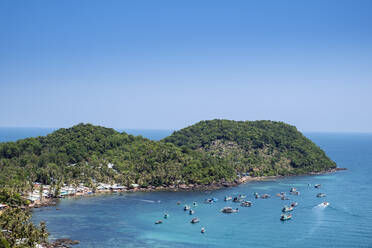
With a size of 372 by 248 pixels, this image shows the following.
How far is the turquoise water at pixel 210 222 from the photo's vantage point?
238 feet

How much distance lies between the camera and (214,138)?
18512 centimetres

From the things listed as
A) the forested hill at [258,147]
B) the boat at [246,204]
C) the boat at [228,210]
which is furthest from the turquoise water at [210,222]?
the forested hill at [258,147]

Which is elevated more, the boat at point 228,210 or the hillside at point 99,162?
the hillside at point 99,162

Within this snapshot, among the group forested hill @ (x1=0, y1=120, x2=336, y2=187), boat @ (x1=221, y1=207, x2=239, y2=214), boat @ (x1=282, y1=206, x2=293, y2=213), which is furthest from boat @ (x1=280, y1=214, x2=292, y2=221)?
forested hill @ (x1=0, y1=120, x2=336, y2=187)

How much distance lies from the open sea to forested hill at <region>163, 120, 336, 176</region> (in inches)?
1471

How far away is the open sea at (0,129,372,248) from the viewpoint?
7256 centimetres

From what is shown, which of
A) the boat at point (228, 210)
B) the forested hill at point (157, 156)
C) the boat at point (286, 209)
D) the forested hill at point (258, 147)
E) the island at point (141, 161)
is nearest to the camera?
the boat at point (286, 209)

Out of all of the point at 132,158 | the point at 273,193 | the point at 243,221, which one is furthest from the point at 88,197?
the point at 273,193

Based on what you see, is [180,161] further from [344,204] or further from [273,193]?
[344,204]

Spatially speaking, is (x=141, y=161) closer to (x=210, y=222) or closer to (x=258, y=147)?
(x=210, y=222)

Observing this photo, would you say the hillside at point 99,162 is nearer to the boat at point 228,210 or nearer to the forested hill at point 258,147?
the forested hill at point 258,147

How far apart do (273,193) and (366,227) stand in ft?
136

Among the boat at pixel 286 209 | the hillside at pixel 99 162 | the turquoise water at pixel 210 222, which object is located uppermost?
the hillside at pixel 99 162

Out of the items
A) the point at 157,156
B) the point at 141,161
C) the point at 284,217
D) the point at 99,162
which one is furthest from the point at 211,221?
the point at 99,162
